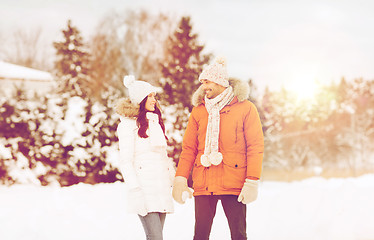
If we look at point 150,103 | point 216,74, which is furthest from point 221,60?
Answer: point 150,103

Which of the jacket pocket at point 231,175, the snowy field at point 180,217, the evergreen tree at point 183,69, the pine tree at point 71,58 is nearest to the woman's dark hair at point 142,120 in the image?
the jacket pocket at point 231,175

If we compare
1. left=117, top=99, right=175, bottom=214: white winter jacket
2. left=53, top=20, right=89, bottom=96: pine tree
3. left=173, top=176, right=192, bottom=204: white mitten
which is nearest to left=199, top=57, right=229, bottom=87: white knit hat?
left=117, top=99, right=175, bottom=214: white winter jacket

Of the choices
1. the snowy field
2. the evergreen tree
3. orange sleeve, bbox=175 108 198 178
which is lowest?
the snowy field

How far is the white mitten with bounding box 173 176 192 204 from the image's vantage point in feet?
17.2

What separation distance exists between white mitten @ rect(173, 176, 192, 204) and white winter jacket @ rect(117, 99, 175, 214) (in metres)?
0.08

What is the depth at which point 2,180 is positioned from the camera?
12.3m

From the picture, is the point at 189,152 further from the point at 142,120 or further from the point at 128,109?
the point at 128,109

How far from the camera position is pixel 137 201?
493 cm

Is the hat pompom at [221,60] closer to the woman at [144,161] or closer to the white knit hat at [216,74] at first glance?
the white knit hat at [216,74]

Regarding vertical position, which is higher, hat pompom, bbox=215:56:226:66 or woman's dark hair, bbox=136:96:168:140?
hat pompom, bbox=215:56:226:66

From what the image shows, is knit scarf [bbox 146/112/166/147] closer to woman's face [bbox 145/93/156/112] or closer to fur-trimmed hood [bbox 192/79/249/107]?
woman's face [bbox 145/93/156/112]

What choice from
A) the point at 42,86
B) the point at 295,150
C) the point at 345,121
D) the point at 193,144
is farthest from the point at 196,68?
the point at 345,121

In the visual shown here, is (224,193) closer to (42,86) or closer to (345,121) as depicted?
(42,86)

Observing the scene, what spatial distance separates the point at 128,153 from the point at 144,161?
181 mm
